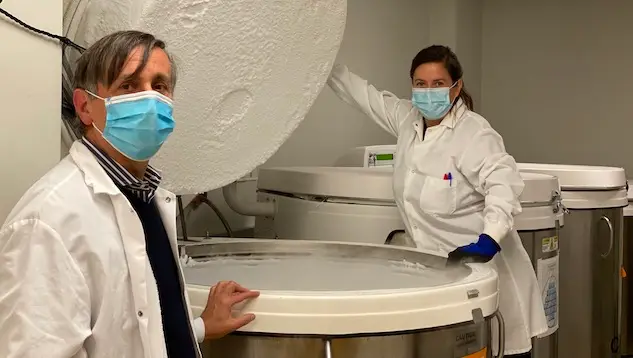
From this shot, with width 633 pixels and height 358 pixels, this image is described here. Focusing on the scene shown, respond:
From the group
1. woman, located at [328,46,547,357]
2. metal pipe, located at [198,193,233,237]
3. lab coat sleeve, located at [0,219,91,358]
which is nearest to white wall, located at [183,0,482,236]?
metal pipe, located at [198,193,233,237]

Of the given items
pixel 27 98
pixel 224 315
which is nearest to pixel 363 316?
pixel 224 315

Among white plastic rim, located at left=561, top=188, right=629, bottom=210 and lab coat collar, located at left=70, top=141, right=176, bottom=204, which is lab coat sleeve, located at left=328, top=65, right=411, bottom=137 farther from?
lab coat collar, located at left=70, top=141, right=176, bottom=204

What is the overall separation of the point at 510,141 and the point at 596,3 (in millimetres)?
898

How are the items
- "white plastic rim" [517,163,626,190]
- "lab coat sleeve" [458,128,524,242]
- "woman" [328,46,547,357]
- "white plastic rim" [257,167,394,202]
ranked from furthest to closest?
"white plastic rim" [517,163,626,190] < "white plastic rim" [257,167,394,202] < "woman" [328,46,547,357] < "lab coat sleeve" [458,128,524,242]

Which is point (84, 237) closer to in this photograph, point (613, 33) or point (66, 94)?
point (66, 94)

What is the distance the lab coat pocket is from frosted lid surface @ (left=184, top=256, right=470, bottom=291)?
275 mm

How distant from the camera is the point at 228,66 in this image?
158 centimetres

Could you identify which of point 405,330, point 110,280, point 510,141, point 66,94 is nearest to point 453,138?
point 405,330

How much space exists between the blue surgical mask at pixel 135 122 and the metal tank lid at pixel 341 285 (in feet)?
1.16

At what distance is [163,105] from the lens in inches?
41.8

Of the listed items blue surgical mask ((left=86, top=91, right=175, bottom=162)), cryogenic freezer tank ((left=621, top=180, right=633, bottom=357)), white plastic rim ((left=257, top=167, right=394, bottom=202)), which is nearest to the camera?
blue surgical mask ((left=86, top=91, right=175, bottom=162))

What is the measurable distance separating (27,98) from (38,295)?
38cm

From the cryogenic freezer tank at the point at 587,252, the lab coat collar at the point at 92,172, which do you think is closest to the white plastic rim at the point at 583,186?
the cryogenic freezer tank at the point at 587,252

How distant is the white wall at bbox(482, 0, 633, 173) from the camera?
3990 mm
